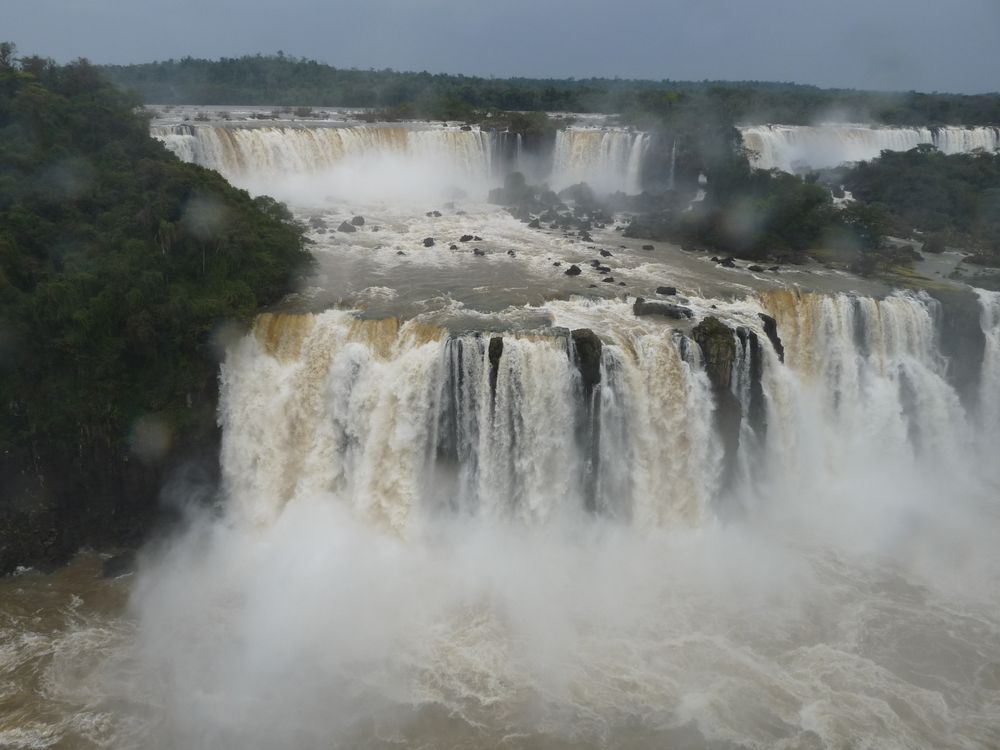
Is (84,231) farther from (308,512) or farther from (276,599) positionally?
(276,599)

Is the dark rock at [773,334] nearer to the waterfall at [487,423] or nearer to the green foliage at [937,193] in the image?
the waterfall at [487,423]

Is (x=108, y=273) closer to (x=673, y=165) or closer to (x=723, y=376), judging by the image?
(x=723, y=376)

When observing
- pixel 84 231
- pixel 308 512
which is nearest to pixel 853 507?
pixel 308 512

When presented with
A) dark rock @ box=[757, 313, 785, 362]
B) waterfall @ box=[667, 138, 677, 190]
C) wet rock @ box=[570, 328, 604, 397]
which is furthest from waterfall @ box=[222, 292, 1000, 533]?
waterfall @ box=[667, 138, 677, 190]

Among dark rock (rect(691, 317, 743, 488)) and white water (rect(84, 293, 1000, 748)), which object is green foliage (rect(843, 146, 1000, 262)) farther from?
dark rock (rect(691, 317, 743, 488))

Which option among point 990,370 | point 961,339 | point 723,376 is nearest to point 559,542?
point 723,376

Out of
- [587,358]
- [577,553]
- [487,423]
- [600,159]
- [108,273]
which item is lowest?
[577,553]
